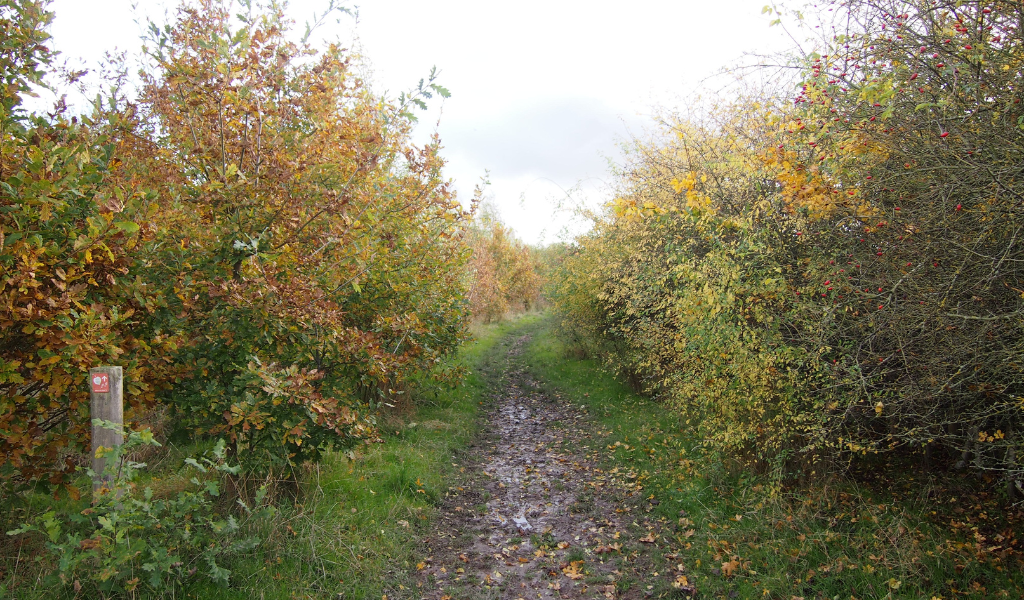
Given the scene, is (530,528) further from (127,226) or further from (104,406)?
(127,226)

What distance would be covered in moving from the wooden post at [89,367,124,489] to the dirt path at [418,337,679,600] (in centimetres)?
297

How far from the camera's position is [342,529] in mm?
5879

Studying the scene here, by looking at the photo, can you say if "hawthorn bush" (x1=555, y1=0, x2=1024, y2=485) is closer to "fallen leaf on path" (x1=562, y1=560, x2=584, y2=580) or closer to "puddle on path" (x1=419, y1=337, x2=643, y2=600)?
"puddle on path" (x1=419, y1=337, x2=643, y2=600)

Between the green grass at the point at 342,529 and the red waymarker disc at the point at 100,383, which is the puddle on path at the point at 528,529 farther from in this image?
the red waymarker disc at the point at 100,383

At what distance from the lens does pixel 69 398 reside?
4176mm

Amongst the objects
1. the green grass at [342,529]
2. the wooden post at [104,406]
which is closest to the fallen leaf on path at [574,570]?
the green grass at [342,529]

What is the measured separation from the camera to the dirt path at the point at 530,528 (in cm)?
551

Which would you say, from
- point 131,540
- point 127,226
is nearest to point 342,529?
point 131,540

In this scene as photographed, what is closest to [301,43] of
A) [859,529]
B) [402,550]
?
[402,550]

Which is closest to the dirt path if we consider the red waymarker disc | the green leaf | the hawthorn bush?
the hawthorn bush

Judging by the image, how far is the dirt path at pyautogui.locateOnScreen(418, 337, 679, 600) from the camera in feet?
18.1

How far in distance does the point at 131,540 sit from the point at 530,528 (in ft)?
13.8

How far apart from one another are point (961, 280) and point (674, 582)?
142 inches

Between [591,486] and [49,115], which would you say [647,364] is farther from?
[49,115]
